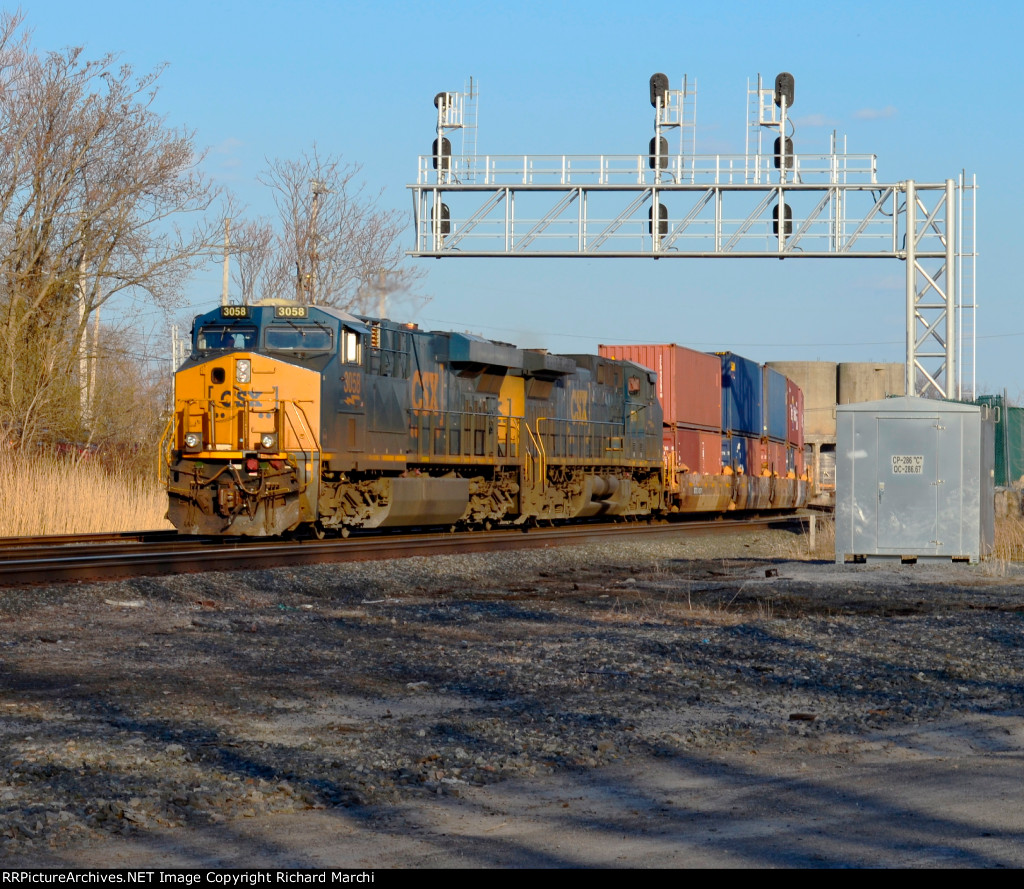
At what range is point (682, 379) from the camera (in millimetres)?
29750

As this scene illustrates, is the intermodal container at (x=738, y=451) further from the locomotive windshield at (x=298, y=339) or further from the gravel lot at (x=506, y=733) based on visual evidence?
the gravel lot at (x=506, y=733)

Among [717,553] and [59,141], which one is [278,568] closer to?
[717,553]

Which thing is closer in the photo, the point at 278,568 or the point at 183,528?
the point at 278,568

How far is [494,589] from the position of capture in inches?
584

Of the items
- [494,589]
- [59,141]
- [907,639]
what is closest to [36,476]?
[59,141]

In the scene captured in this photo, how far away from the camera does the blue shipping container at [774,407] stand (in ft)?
117

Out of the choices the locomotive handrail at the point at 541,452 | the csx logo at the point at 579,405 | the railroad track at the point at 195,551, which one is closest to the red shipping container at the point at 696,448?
the csx logo at the point at 579,405

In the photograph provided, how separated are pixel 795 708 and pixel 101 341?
1003 inches

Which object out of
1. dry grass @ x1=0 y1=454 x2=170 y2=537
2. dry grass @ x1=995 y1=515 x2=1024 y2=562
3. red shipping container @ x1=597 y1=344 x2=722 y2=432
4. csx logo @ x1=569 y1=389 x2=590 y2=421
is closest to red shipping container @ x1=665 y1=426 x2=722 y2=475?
red shipping container @ x1=597 y1=344 x2=722 y2=432

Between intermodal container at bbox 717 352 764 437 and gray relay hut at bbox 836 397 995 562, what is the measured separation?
15111 mm

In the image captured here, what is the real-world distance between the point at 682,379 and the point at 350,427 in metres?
13.0

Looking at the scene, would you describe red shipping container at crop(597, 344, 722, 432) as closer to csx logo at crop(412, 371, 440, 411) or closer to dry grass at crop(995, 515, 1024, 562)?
dry grass at crop(995, 515, 1024, 562)

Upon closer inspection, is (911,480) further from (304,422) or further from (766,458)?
(766,458)

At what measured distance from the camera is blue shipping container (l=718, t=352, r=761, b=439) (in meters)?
32.3
